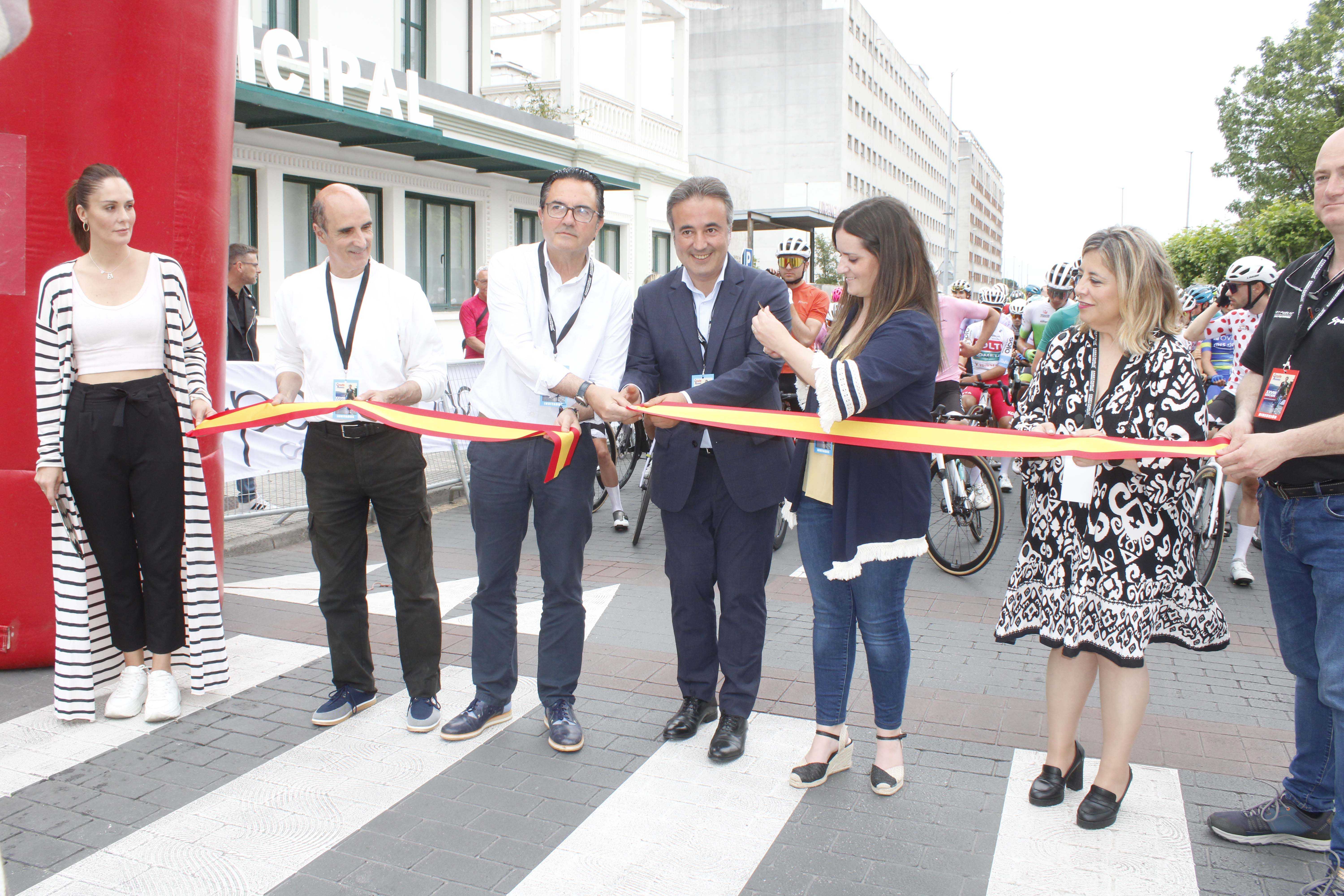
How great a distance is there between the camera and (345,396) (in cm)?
412

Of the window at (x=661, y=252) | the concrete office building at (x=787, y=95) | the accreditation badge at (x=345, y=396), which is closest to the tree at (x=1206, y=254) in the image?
the window at (x=661, y=252)

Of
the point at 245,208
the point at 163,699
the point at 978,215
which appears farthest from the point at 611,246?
the point at 978,215

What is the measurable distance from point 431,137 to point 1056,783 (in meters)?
14.9

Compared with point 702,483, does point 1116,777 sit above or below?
below

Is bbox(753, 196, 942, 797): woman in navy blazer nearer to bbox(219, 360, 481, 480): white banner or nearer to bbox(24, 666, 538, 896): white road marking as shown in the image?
bbox(24, 666, 538, 896): white road marking

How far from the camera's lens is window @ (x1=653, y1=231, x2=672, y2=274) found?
27.9m

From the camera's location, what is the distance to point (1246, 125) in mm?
39062

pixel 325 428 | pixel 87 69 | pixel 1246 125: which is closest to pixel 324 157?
pixel 87 69

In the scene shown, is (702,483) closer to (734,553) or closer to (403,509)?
Answer: (734,553)

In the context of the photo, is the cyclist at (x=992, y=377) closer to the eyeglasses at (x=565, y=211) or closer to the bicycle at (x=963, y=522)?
the bicycle at (x=963, y=522)

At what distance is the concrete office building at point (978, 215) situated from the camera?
127 meters

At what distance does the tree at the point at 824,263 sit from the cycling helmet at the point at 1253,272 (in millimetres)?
39437

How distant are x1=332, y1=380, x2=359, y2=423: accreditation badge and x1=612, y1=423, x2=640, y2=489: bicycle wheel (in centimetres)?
513

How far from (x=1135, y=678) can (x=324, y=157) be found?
1578cm
